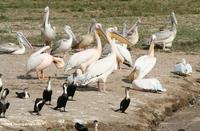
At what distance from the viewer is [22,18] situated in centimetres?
3369

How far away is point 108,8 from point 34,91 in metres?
25.0

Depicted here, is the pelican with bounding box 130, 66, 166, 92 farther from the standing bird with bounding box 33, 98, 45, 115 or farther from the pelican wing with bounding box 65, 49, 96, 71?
the standing bird with bounding box 33, 98, 45, 115

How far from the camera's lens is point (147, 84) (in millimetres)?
16047

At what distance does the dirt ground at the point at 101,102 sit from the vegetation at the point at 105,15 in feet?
18.7

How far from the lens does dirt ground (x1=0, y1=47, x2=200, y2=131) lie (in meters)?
12.8

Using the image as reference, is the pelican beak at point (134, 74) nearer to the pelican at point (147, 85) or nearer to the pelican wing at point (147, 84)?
the pelican at point (147, 85)

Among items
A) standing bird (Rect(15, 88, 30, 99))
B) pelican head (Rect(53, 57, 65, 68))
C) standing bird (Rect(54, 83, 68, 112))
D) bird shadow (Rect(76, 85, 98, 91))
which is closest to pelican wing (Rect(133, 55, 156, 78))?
bird shadow (Rect(76, 85, 98, 91))

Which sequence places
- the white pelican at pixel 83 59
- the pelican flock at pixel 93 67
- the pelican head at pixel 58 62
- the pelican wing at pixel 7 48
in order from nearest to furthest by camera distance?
the pelican flock at pixel 93 67, the white pelican at pixel 83 59, the pelican head at pixel 58 62, the pelican wing at pixel 7 48

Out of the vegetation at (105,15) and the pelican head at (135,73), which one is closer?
the pelican head at (135,73)

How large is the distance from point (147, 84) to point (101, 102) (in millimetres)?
1815

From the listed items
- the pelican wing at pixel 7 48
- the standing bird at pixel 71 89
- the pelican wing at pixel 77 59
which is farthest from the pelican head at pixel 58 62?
the pelican wing at pixel 7 48

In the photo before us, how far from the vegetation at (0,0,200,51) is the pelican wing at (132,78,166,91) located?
24.4ft

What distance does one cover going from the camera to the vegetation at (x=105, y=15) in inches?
1058

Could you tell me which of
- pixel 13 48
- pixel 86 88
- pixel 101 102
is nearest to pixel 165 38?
pixel 13 48
